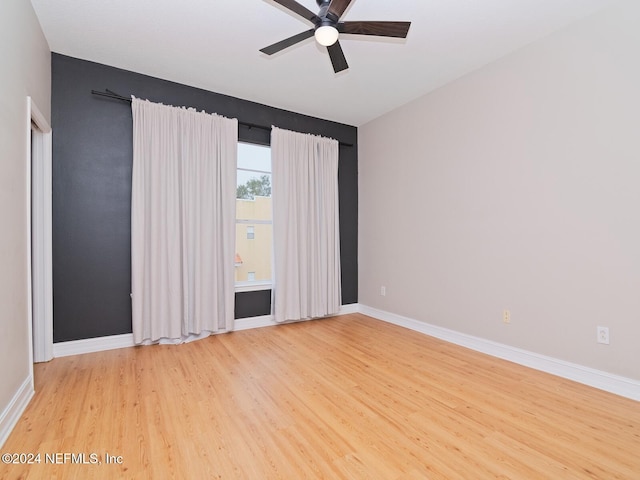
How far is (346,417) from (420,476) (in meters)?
0.56

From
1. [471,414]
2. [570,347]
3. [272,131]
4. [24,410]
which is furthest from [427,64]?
[24,410]

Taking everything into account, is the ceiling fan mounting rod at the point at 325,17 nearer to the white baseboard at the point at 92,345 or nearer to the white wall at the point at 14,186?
the white wall at the point at 14,186

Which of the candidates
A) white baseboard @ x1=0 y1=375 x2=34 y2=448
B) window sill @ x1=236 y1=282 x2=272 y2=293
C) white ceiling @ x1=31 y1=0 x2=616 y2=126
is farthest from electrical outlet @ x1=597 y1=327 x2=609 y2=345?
white baseboard @ x1=0 y1=375 x2=34 y2=448

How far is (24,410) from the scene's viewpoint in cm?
→ 196

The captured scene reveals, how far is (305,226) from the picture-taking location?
406cm

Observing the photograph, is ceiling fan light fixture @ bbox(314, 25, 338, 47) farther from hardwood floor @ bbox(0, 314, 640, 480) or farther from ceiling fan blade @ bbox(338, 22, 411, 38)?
hardwood floor @ bbox(0, 314, 640, 480)

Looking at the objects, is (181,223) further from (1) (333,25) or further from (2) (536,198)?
(2) (536,198)

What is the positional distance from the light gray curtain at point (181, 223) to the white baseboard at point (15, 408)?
972mm

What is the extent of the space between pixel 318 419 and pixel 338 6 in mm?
2489

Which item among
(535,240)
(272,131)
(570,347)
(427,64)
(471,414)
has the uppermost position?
(427,64)

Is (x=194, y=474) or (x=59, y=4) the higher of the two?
(x=59, y=4)

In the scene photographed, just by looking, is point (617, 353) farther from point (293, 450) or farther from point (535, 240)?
point (293, 450)

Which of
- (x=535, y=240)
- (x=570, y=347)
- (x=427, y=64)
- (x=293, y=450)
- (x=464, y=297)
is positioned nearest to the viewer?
(x=293, y=450)

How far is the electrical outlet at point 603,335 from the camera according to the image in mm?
2266
